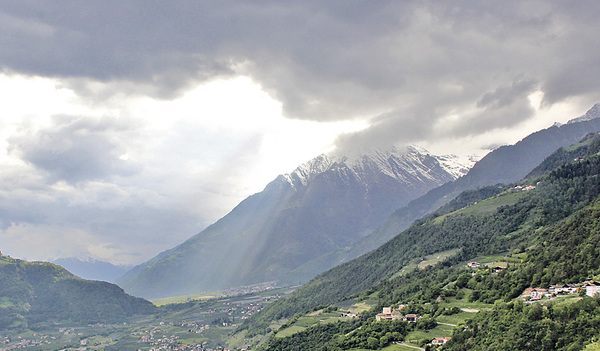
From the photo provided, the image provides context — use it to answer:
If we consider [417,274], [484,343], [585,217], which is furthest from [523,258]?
[484,343]

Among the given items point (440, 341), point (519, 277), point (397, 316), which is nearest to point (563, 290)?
point (519, 277)

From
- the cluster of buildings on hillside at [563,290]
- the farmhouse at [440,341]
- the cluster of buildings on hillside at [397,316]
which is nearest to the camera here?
the cluster of buildings on hillside at [563,290]

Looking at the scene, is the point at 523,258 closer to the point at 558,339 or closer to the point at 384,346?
the point at 384,346

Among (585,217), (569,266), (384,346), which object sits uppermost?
(585,217)

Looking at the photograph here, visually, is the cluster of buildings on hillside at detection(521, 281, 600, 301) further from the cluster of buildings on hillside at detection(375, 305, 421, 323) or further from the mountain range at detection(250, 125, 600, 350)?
the cluster of buildings on hillside at detection(375, 305, 421, 323)

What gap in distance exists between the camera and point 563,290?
8812 centimetres

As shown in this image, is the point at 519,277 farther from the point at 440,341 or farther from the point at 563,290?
the point at 440,341

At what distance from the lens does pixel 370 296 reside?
7037 inches

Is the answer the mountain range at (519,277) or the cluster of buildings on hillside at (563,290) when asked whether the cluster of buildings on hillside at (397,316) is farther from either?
the cluster of buildings on hillside at (563,290)

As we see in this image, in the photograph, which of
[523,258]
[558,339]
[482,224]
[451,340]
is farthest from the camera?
[482,224]

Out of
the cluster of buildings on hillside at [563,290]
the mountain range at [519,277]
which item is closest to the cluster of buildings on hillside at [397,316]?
the mountain range at [519,277]

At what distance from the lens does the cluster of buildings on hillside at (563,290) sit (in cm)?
8050

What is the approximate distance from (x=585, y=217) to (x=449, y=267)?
53670mm

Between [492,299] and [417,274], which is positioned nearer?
[492,299]
